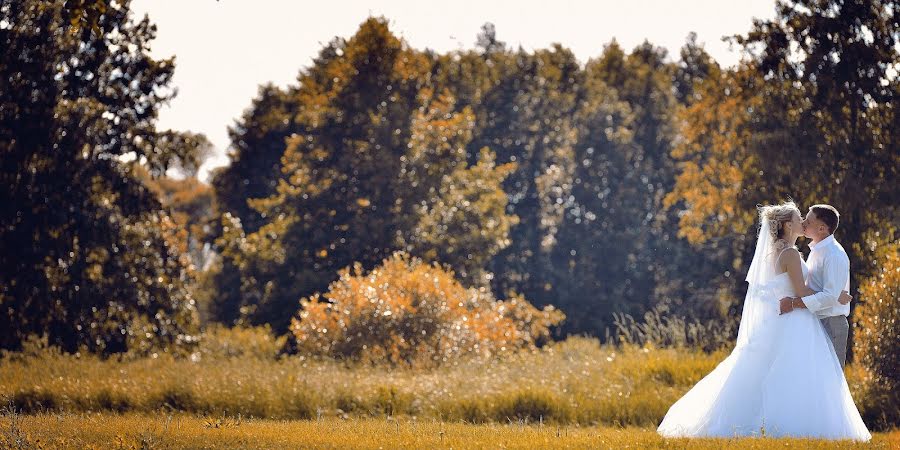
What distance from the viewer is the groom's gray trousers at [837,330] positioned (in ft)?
40.2

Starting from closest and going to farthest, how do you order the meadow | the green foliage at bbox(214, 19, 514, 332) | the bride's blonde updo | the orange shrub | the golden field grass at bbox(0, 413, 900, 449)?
1. the golden field grass at bbox(0, 413, 900, 449)
2. the meadow
3. the bride's blonde updo
4. the orange shrub
5. the green foliage at bbox(214, 19, 514, 332)

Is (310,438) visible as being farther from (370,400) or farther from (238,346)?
(238,346)

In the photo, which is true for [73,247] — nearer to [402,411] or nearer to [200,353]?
[200,353]

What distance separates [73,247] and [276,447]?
18555 mm

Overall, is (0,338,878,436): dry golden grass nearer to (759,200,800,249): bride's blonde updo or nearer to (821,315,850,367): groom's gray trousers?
(821,315,850,367): groom's gray trousers

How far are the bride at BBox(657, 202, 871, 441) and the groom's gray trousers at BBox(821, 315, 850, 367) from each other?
125mm

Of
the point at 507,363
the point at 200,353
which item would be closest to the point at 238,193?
the point at 200,353

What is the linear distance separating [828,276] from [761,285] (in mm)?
736

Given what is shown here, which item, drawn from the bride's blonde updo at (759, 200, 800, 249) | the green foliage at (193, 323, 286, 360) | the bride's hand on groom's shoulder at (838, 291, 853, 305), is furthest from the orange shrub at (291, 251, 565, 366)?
the bride's hand on groom's shoulder at (838, 291, 853, 305)

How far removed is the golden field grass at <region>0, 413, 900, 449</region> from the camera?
33.8ft

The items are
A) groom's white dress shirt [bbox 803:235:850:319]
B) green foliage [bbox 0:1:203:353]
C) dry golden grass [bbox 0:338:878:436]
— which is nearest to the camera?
groom's white dress shirt [bbox 803:235:850:319]

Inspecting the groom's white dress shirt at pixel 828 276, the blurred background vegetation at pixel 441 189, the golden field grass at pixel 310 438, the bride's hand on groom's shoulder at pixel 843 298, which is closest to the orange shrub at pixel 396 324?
the blurred background vegetation at pixel 441 189

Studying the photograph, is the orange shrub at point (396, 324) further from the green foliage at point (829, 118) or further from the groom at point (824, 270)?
the groom at point (824, 270)

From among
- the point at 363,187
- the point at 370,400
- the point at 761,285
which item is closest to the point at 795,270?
the point at 761,285
